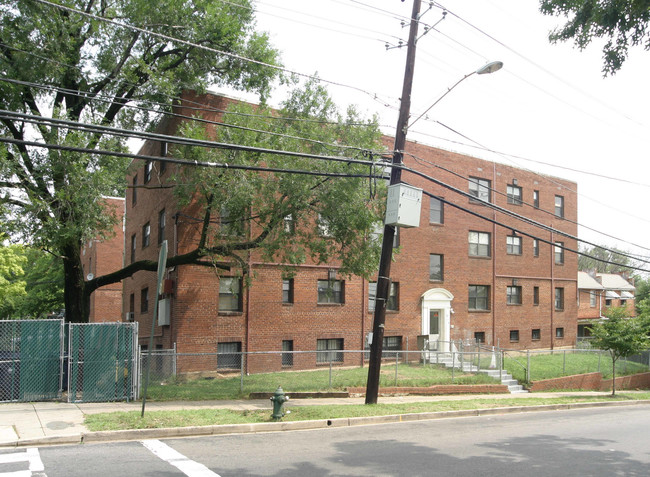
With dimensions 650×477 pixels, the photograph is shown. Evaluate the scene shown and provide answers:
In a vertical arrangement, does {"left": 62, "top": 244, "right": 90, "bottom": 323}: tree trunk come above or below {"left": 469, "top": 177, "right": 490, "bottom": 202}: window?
below

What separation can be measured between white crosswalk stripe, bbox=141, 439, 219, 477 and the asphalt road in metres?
0.02

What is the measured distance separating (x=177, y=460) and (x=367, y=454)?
3219mm

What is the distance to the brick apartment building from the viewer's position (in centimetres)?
2231

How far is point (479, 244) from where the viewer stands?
31.4 meters

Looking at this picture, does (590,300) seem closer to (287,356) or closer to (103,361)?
(287,356)

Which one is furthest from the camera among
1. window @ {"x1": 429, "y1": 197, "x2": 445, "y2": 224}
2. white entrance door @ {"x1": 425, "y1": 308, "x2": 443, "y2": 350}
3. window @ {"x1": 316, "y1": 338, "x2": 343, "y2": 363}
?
window @ {"x1": 429, "y1": 197, "x2": 445, "y2": 224}

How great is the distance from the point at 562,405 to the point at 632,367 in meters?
14.8

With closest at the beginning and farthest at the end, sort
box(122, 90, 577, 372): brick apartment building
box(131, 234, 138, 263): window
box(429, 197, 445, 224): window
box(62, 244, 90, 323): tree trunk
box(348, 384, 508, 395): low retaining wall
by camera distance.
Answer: box(62, 244, 90, 323): tree trunk, box(348, 384, 508, 395): low retaining wall, box(122, 90, 577, 372): brick apartment building, box(429, 197, 445, 224): window, box(131, 234, 138, 263): window

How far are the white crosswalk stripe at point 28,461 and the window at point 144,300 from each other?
17842mm

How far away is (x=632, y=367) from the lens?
31188 mm

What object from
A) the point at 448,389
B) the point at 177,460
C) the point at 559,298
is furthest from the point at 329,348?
the point at 559,298

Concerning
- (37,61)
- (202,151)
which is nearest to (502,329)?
(202,151)

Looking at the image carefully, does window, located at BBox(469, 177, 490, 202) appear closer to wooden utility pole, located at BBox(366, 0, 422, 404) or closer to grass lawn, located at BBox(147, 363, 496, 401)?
grass lawn, located at BBox(147, 363, 496, 401)

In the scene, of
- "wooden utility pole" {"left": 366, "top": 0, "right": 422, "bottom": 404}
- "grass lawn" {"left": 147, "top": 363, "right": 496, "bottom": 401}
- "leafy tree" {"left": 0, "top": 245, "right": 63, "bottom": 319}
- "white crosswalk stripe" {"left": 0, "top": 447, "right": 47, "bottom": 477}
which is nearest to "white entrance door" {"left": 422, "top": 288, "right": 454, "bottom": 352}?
"grass lawn" {"left": 147, "top": 363, "right": 496, "bottom": 401}
